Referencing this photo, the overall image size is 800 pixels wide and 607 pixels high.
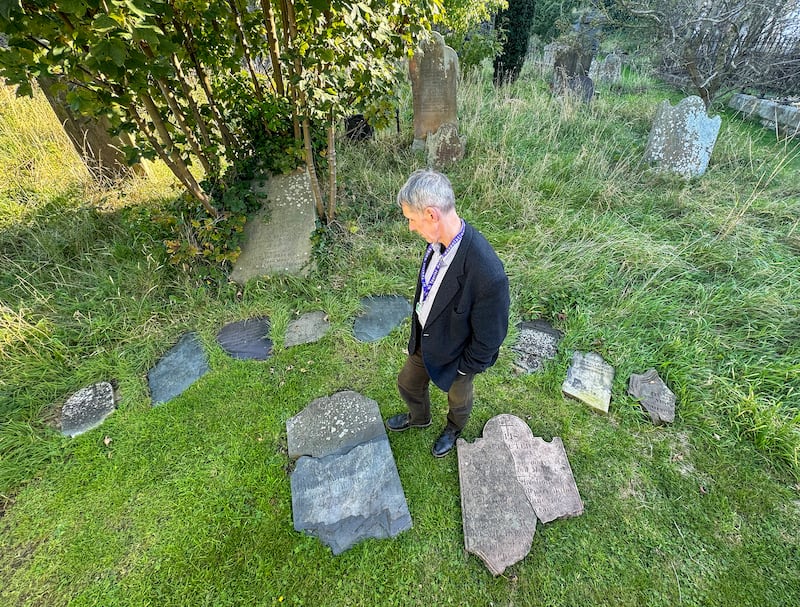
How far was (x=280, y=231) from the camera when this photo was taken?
3.80 meters

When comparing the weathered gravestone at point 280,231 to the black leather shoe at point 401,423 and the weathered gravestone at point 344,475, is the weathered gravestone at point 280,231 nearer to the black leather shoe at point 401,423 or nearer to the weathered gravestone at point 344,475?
the weathered gravestone at point 344,475

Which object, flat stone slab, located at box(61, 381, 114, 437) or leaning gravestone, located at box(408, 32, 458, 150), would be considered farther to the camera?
leaning gravestone, located at box(408, 32, 458, 150)

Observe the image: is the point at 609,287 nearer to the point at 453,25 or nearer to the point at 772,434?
the point at 772,434

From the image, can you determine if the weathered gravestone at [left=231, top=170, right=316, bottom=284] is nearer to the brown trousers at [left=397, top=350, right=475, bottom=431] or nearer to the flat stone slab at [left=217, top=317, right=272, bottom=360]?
the flat stone slab at [left=217, top=317, right=272, bottom=360]

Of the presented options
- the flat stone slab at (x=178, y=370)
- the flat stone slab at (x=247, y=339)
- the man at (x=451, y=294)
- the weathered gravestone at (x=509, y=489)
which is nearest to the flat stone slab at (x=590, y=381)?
the weathered gravestone at (x=509, y=489)

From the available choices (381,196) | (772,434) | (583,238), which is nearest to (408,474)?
(772,434)

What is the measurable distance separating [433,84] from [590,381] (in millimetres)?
4352

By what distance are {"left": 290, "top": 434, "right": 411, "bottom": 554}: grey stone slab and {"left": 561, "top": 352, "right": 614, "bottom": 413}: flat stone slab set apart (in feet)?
4.89

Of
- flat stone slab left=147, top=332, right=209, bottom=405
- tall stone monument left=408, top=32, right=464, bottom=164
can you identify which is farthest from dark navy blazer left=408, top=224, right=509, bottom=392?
tall stone monument left=408, top=32, right=464, bottom=164

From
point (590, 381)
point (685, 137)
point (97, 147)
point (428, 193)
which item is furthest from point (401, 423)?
point (685, 137)

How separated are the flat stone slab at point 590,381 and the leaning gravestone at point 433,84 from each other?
3.90 m

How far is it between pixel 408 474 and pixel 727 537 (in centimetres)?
184

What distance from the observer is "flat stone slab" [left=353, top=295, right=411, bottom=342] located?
10.9ft

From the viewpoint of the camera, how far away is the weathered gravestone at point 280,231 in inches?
146
